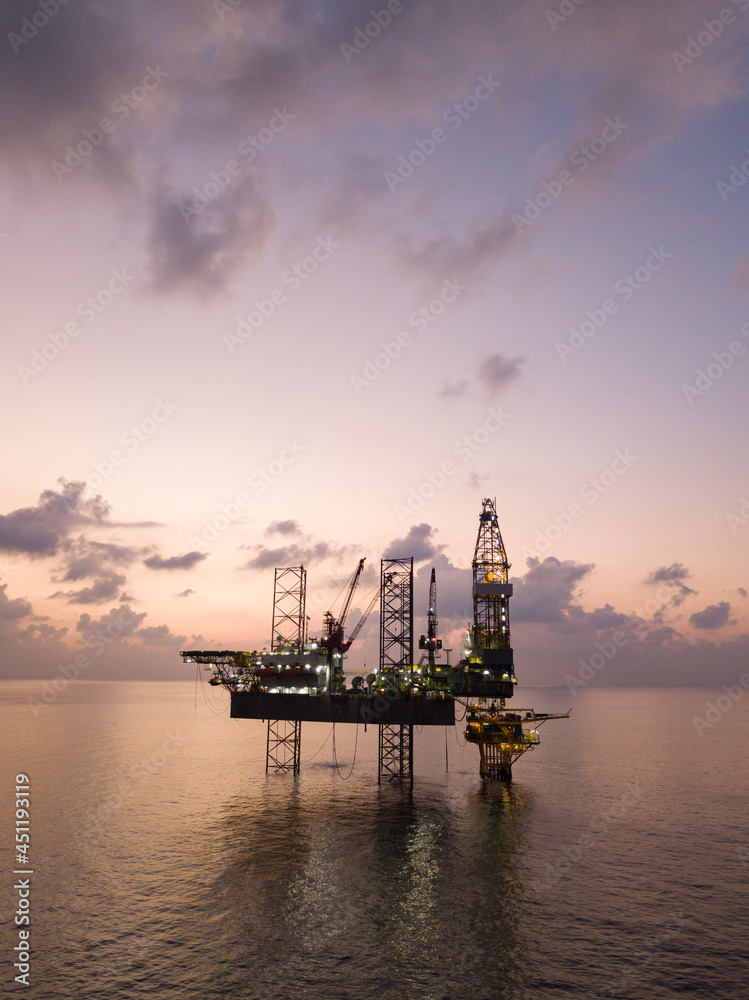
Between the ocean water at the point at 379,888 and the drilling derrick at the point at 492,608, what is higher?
the drilling derrick at the point at 492,608

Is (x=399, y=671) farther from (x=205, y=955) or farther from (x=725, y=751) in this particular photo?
(x=725, y=751)

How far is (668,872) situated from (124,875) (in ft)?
130

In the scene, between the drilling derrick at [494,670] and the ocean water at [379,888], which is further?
the drilling derrick at [494,670]

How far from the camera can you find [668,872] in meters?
43.6

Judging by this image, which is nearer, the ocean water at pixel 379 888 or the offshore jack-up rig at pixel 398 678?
the ocean water at pixel 379 888

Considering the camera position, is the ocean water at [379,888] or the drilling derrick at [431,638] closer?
the ocean water at [379,888]

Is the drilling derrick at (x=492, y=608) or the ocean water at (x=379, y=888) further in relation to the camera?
the drilling derrick at (x=492, y=608)

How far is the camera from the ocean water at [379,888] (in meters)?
28.7

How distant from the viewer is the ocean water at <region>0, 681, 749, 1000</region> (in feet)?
94.1

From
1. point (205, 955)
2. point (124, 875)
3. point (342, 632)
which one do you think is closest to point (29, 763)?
point (342, 632)

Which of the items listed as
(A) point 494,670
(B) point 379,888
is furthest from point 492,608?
(B) point 379,888

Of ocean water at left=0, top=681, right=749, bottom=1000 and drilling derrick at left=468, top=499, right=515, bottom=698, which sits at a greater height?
drilling derrick at left=468, top=499, right=515, bottom=698

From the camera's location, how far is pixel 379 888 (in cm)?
3862

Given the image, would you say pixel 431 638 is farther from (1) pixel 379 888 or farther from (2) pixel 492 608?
(1) pixel 379 888
